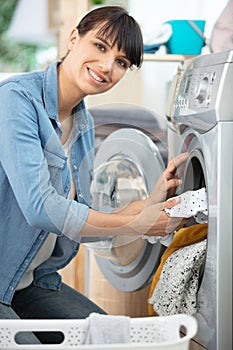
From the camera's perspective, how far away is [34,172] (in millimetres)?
1664

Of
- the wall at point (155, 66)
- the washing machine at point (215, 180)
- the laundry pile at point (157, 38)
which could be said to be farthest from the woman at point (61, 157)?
the wall at point (155, 66)

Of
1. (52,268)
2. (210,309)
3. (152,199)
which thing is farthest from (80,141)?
(210,309)

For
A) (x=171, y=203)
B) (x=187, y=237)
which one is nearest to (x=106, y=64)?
(x=171, y=203)

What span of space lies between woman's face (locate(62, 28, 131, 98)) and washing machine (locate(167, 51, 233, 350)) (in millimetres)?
208

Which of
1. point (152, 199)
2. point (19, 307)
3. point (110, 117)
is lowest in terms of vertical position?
point (19, 307)

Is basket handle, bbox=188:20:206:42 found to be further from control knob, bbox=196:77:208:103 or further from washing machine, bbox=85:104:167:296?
control knob, bbox=196:77:208:103

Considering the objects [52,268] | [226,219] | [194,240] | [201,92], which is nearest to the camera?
[226,219]

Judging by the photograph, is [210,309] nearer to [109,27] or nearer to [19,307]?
[19,307]

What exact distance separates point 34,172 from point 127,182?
0.45 m

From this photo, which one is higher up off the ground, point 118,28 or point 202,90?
point 118,28

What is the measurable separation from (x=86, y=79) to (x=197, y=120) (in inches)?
11.5

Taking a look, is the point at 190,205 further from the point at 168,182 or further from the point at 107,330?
the point at 107,330

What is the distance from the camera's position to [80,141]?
189 cm

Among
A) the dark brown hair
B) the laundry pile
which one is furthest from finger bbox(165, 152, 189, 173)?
the laundry pile
